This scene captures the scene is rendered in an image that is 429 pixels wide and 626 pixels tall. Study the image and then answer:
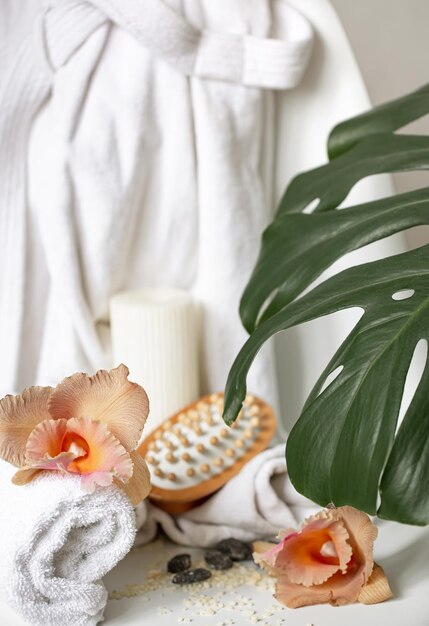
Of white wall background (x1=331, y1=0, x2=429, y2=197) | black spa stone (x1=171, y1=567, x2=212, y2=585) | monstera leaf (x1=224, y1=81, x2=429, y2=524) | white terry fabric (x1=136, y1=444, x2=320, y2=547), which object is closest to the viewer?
monstera leaf (x1=224, y1=81, x2=429, y2=524)

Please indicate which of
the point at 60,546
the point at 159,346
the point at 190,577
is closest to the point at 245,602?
the point at 190,577

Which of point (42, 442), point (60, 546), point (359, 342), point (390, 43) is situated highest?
point (390, 43)

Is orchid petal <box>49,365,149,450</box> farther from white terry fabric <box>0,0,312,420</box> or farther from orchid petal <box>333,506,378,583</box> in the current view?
white terry fabric <box>0,0,312,420</box>

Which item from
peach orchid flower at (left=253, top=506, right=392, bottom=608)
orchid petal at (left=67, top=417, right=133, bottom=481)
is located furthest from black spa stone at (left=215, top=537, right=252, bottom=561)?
orchid petal at (left=67, top=417, right=133, bottom=481)

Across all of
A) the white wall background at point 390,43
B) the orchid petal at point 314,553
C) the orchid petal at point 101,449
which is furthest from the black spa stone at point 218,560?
the white wall background at point 390,43

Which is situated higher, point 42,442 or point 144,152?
point 144,152

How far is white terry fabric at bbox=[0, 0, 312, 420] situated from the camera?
52.7 inches

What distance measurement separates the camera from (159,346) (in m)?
1.34

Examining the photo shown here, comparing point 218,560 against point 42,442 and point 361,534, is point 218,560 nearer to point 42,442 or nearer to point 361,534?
point 361,534

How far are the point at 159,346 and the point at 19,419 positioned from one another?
36cm

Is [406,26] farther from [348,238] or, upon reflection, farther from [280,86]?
[348,238]

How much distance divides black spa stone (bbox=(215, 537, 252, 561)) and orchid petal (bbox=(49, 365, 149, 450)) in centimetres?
25

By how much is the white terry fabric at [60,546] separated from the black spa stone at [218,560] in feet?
0.58

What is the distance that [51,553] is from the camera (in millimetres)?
1003
